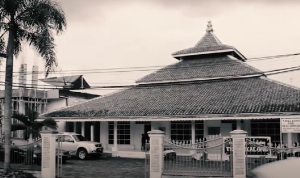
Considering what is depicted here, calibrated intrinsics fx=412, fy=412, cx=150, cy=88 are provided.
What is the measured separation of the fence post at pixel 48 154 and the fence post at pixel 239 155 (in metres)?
6.64

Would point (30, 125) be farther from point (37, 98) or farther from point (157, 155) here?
point (37, 98)

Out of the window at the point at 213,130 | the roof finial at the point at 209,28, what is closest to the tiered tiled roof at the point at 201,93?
the roof finial at the point at 209,28

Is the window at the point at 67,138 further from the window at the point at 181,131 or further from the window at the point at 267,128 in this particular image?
the window at the point at 267,128

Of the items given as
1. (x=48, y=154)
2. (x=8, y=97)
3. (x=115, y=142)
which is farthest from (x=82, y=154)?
(x=8, y=97)

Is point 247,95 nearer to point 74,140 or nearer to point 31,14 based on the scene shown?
point 74,140

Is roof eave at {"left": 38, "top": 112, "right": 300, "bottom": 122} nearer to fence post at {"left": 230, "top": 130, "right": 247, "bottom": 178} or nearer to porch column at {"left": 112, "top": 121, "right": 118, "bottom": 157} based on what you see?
A: porch column at {"left": 112, "top": 121, "right": 118, "bottom": 157}

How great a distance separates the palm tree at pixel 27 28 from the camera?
15.3 metres

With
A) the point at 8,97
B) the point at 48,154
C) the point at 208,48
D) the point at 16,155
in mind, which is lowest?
the point at 16,155

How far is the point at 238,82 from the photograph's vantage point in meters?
26.1

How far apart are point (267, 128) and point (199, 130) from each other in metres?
4.05

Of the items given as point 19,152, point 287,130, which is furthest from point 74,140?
point 287,130

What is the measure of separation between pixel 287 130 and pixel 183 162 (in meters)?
6.17

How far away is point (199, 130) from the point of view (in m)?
24.8

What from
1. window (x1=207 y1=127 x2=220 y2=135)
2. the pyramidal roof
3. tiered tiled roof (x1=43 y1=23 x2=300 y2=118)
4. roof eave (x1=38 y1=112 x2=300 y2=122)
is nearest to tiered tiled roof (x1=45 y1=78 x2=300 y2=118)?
tiered tiled roof (x1=43 y1=23 x2=300 y2=118)
